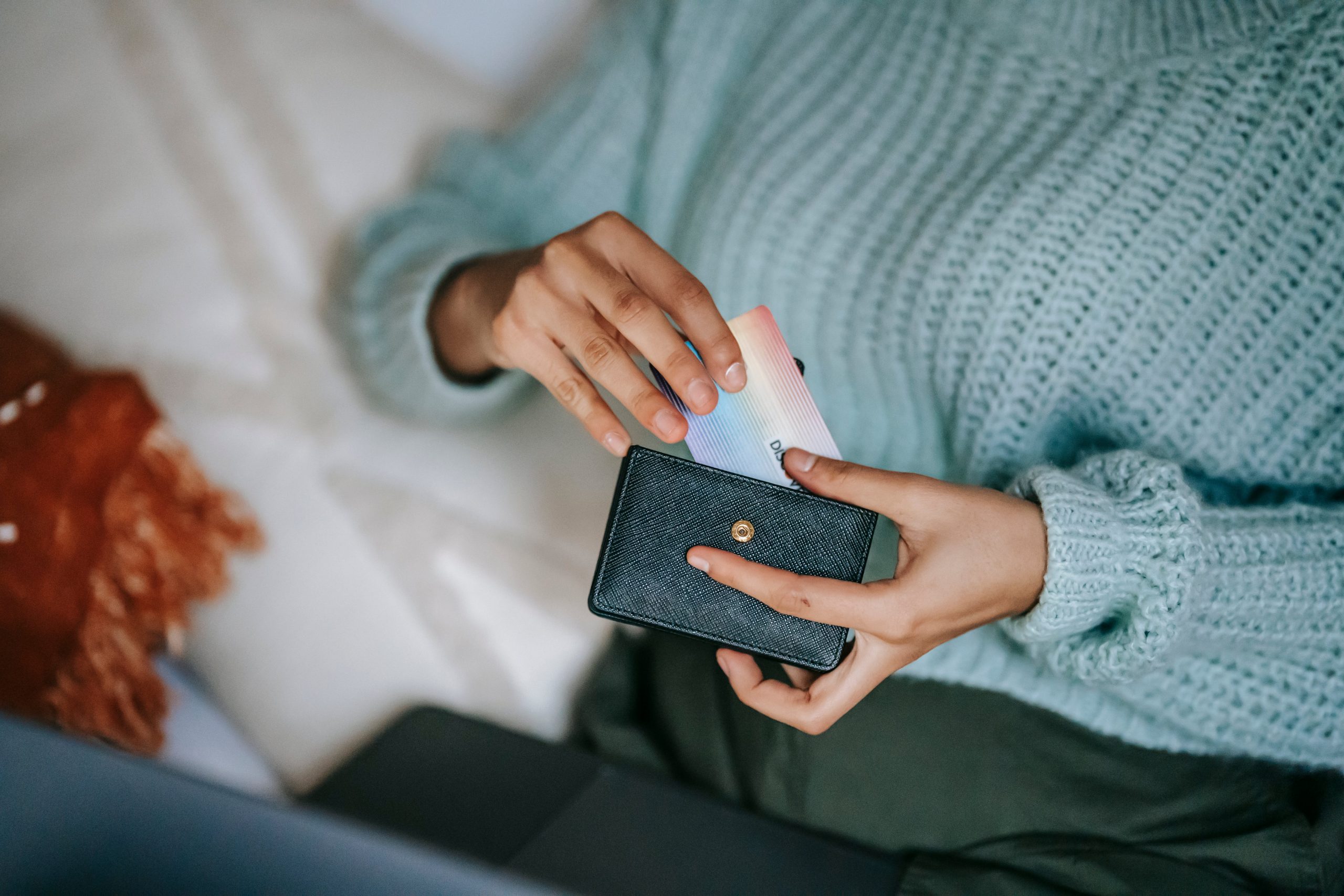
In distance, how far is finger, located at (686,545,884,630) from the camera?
0.44m

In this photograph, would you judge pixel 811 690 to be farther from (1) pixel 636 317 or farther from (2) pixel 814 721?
(1) pixel 636 317

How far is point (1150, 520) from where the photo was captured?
51 centimetres

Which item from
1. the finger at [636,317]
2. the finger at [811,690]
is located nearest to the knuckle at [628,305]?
the finger at [636,317]

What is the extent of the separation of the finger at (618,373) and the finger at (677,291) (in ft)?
0.06

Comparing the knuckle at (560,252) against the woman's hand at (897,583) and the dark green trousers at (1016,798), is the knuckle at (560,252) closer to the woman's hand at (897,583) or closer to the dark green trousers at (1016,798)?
the woman's hand at (897,583)

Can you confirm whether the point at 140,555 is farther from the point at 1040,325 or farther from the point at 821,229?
the point at 1040,325

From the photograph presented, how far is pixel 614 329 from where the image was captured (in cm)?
52

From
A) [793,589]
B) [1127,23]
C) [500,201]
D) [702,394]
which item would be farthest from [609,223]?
[1127,23]

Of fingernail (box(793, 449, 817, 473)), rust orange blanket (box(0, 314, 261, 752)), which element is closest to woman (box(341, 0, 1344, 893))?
fingernail (box(793, 449, 817, 473))

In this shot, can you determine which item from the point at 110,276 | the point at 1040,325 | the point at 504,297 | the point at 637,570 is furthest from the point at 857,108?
the point at 110,276

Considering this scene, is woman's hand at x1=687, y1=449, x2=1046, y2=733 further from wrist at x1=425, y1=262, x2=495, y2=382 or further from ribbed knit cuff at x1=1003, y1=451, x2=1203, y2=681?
wrist at x1=425, y1=262, x2=495, y2=382

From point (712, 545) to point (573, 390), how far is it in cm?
15

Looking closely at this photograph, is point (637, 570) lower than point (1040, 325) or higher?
lower

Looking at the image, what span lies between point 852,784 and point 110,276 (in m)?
0.85
